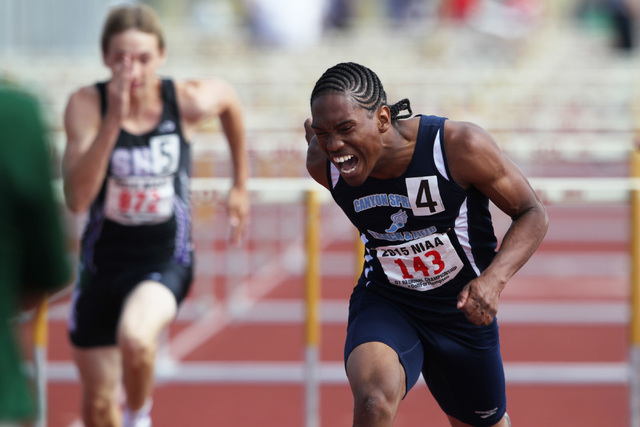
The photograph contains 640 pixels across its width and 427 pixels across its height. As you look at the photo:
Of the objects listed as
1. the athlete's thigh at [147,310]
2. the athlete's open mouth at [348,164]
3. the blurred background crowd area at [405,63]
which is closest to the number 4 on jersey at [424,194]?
the athlete's open mouth at [348,164]

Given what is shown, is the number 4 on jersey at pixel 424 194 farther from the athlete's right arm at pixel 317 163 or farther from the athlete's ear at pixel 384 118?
the athlete's right arm at pixel 317 163

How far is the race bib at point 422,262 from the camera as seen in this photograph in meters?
3.78

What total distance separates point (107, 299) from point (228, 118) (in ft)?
3.60

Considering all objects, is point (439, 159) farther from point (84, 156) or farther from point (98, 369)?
point (98, 369)

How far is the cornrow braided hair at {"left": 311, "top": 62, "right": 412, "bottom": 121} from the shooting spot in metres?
3.55

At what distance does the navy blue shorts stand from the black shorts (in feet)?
3.82

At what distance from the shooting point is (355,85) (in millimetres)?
3574

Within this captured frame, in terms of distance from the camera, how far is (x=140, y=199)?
15.4 feet

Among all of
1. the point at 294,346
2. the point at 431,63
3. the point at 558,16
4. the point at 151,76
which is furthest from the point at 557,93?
the point at 558,16

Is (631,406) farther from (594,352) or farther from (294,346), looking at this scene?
(294,346)

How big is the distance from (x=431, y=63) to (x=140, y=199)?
→ 15296mm

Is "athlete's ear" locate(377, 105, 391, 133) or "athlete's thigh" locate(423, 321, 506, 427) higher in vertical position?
"athlete's ear" locate(377, 105, 391, 133)

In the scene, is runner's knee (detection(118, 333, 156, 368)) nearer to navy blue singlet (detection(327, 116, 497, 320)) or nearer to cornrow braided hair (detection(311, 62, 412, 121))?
navy blue singlet (detection(327, 116, 497, 320))

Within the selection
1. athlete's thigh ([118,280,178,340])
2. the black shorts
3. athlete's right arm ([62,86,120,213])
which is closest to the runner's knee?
athlete's thigh ([118,280,178,340])
